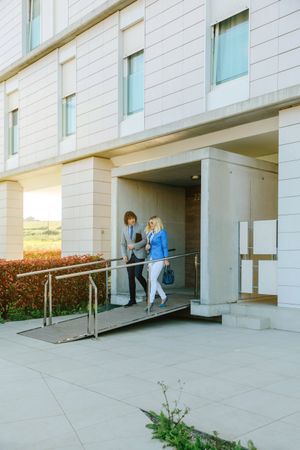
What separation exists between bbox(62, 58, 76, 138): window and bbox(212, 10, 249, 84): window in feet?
19.2

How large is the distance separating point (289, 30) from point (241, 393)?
6822mm

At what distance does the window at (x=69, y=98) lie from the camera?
15.5 metres

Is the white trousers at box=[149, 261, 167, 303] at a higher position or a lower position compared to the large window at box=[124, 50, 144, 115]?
lower

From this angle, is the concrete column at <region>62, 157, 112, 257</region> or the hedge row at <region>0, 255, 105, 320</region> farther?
the concrete column at <region>62, 157, 112, 257</region>

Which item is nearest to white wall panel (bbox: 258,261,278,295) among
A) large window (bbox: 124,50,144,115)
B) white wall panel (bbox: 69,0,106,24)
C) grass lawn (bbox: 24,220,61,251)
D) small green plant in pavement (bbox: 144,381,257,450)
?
small green plant in pavement (bbox: 144,381,257,450)

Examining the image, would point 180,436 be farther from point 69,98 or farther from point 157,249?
point 69,98

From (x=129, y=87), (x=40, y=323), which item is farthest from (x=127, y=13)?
(x=40, y=323)

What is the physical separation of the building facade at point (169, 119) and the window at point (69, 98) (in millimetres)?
56

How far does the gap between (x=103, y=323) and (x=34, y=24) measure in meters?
12.7

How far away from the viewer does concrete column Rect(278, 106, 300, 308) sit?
8977mm

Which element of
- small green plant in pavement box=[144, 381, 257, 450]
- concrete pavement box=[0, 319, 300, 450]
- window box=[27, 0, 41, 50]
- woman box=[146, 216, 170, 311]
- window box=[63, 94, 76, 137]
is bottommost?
concrete pavement box=[0, 319, 300, 450]

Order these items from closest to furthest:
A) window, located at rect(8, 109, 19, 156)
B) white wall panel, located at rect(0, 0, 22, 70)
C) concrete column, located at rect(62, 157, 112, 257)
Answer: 1. concrete column, located at rect(62, 157, 112, 257)
2. white wall panel, located at rect(0, 0, 22, 70)
3. window, located at rect(8, 109, 19, 156)

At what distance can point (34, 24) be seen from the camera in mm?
17547

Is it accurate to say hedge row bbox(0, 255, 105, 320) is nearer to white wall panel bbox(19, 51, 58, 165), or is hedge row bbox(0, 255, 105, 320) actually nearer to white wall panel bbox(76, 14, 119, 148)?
white wall panel bbox(76, 14, 119, 148)
